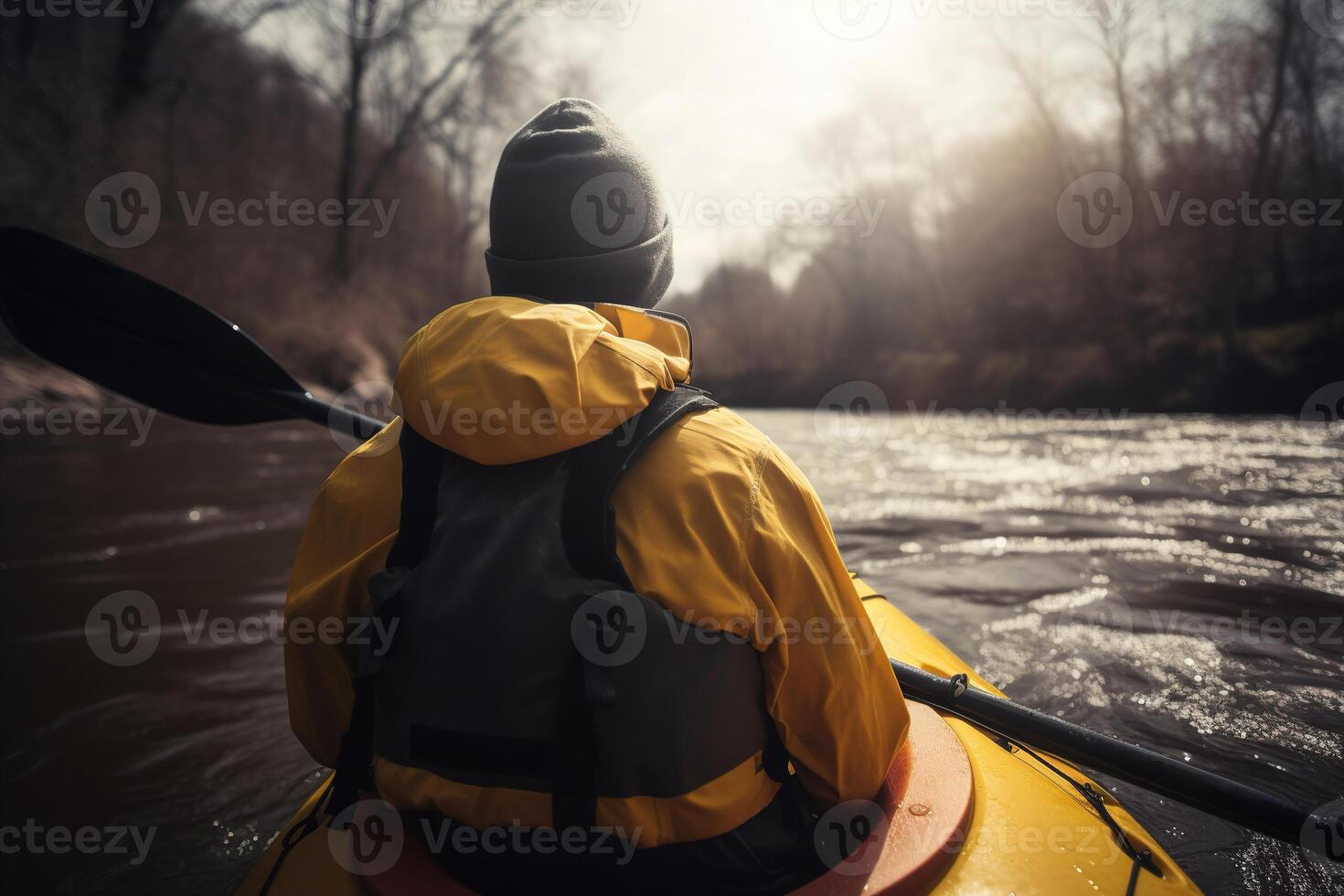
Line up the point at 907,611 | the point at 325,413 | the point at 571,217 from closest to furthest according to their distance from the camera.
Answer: the point at 571,217 < the point at 325,413 < the point at 907,611

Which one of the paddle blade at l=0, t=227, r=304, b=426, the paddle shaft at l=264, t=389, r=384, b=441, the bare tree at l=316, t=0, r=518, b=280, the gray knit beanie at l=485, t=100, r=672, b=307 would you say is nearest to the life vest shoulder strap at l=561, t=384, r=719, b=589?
the gray knit beanie at l=485, t=100, r=672, b=307

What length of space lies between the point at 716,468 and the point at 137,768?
2.80 m

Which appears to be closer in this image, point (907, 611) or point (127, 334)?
point (127, 334)

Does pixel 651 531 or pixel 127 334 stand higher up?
pixel 127 334

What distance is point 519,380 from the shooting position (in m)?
1.03

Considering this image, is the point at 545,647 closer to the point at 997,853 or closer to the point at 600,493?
the point at 600,493

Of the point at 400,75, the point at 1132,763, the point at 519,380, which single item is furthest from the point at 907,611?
the point at 400,75

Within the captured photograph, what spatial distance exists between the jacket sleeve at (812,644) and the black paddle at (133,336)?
5.75 feet

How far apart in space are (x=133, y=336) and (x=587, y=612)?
2.43m

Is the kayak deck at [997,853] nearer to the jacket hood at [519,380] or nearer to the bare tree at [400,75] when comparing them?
the jacket hood at [519,380]

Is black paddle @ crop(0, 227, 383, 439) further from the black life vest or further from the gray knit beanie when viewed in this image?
the black life vest

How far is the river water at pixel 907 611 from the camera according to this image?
2445 millimetres

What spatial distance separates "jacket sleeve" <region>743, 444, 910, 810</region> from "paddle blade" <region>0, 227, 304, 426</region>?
6.76 ft

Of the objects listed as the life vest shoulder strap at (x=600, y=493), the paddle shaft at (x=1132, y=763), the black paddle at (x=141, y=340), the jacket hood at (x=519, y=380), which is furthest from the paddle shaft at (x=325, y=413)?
the paddle shaft at (x=1132, y=763)
